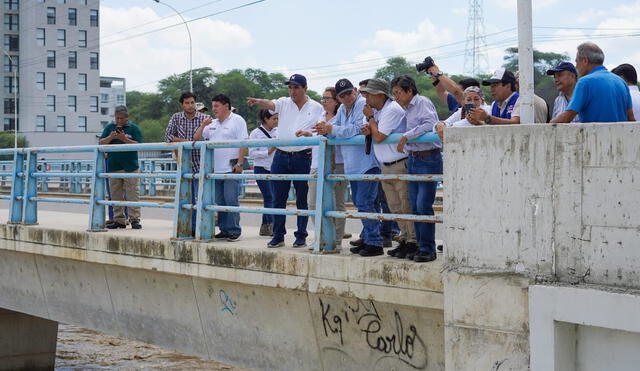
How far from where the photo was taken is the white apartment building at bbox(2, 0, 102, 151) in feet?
254

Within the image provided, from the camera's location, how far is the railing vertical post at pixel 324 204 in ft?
22.6

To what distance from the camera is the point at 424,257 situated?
621 cm

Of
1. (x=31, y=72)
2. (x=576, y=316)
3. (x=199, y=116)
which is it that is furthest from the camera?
(x=31, y=72)

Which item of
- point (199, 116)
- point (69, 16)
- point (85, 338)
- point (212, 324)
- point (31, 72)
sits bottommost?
point (85, 338)

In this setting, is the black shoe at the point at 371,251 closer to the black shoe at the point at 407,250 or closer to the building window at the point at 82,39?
the black shoe at the point at 407,250

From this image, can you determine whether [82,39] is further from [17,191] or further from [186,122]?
[186,122]

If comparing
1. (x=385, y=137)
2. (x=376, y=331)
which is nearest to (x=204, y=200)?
(x=385, y=137)

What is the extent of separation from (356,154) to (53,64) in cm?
7555

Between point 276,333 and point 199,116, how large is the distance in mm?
3379

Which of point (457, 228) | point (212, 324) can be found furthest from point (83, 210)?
point (457, 228)

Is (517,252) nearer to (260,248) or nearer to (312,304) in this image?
(312,304)

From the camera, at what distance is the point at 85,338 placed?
755 inches

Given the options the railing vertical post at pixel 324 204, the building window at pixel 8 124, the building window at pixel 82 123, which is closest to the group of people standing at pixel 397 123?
the railing vertical post at pixel 324 204

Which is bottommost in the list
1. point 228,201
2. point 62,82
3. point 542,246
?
point 542,246
